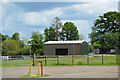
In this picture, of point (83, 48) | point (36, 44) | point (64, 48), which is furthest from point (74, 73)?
point (36, 44)

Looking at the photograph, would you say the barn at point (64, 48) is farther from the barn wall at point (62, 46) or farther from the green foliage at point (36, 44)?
the green foliage at point (36, 44)

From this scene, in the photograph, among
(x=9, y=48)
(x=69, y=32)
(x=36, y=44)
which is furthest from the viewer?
(x=69, y=32)

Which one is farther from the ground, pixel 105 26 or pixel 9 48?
pixel 105 26

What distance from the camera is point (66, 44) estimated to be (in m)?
59.3

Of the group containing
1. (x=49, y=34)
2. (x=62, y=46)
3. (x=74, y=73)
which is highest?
(x=49, y=34)

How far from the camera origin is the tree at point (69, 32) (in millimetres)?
90125

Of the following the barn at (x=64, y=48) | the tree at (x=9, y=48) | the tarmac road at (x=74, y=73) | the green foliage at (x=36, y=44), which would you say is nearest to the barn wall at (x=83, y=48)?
the barn at (x=64, y=48)

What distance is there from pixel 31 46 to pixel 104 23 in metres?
30.5

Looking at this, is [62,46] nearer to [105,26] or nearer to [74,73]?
[105,26]

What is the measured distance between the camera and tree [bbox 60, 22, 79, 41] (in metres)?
90.1

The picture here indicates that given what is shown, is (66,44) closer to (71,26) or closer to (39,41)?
(39,41)

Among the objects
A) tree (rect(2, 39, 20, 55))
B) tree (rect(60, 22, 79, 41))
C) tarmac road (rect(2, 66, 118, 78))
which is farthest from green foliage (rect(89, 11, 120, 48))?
tarmac road (rect(2, 66, 118, 78))

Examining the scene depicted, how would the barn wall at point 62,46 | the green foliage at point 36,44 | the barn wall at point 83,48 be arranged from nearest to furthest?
the barn wall at point 62,46, the barn wall at point 83,48, the green foliage at point 36,44

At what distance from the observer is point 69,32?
9112 cm
